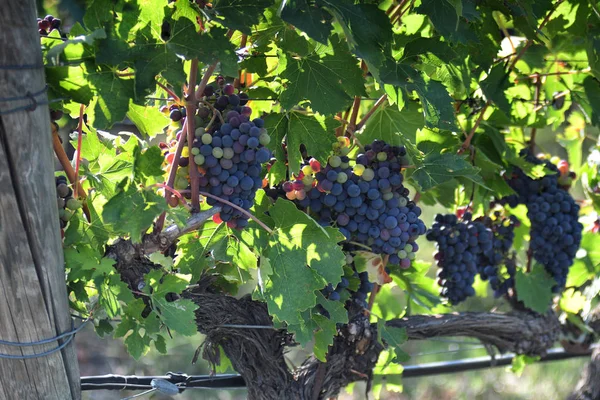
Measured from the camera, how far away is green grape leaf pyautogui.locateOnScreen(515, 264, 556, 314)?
87.5 inches

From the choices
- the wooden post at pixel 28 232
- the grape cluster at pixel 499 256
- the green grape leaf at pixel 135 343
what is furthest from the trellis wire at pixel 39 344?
the grape cluster at pixel 499 256

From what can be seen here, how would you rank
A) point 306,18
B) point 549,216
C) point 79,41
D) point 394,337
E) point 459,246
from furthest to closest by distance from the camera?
point 549,216 → point 459,246 → point 394,337 → point 306,18 → point 79,41

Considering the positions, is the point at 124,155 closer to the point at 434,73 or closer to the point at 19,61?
the point at 19,61

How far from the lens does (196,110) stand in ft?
4.66

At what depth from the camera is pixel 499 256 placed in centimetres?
214

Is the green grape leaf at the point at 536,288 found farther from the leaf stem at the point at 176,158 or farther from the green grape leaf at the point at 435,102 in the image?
the leaf stem at the point at 176,158

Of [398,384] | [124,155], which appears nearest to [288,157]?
[124,155]

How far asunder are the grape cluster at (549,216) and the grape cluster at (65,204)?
1314 millimetres

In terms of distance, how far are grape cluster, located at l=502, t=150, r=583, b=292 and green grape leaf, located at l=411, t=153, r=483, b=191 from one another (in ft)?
2.08

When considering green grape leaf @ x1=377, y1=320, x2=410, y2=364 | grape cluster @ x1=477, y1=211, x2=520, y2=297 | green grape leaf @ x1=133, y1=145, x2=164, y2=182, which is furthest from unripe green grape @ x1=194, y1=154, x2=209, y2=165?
grape cluster @ x1=477, y1=211, x2=520, y2=297

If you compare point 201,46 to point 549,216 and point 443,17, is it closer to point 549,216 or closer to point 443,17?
point 443,17

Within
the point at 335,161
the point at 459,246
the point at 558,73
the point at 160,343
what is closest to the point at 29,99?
the point at 160,343

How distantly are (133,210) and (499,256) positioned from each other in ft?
4.26

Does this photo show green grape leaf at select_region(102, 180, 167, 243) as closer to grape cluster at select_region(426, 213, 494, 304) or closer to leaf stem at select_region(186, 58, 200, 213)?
leaf stem at select_region(186, 58, 200, 213)
